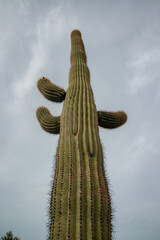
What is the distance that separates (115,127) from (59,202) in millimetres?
3115

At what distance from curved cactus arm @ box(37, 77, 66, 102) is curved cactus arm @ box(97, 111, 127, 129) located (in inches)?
40.1

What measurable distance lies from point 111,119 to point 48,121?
4.92 ft

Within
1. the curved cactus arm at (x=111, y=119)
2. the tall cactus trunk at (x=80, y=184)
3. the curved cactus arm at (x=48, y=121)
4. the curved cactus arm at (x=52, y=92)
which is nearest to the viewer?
the tall cactus trunk at (x=80, y=184)

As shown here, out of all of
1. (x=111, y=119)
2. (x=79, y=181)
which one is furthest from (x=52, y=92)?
(x=79, y=181)

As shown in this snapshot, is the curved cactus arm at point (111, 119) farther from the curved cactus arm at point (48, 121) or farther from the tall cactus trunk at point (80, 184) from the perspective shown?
the curved cactus arm at point (48, 121)

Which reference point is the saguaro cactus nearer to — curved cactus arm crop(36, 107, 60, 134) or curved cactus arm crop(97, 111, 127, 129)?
curved cactus arm crop(97, 111, 127, 129)

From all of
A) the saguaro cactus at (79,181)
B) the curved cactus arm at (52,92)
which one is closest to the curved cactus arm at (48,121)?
the curved cactus arm at (52,92)

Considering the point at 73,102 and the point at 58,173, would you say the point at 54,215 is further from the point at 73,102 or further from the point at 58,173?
the point at 73,102

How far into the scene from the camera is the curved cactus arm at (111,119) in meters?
4.96

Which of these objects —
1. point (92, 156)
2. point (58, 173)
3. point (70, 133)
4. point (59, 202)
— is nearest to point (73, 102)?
point (70, 133)

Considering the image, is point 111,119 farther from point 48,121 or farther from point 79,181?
point 79,181

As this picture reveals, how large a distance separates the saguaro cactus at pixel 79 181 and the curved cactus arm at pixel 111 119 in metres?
0.62

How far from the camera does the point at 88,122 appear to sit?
3764 mm

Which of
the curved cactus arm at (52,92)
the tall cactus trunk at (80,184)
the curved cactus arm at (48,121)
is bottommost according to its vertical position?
the tall cactus trunk at (80,184)
